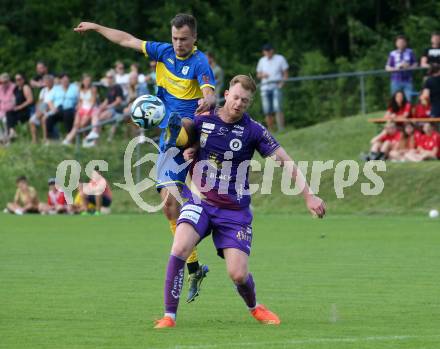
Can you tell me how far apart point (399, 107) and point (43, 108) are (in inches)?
385

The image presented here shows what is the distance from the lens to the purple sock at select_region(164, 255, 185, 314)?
9.82m

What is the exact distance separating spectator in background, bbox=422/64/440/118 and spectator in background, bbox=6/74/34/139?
10.9m

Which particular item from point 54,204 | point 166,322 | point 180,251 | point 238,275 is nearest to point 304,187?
point 238,275

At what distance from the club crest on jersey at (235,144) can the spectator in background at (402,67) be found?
1832 centimetres

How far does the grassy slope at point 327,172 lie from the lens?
25219 mm

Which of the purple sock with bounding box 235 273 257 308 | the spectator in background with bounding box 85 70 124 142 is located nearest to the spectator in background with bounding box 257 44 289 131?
the spectator in background with bounding box 85 70 124 142

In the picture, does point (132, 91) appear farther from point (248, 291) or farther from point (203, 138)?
point (248, 291)

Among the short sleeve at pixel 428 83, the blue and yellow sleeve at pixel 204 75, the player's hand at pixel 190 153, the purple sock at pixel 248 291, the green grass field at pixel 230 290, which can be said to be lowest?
the green grass field at pixel 230 290

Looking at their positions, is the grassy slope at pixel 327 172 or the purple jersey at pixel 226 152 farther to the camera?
the grassy slope at pixel 327 172

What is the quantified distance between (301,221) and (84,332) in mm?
14798

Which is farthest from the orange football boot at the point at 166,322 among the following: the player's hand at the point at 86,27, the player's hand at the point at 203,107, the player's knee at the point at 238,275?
the player's hand at the point at 86,27

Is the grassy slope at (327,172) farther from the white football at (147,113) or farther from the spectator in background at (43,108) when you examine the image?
the white football at (147,113)

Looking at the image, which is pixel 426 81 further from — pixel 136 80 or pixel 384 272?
pixel 384 272

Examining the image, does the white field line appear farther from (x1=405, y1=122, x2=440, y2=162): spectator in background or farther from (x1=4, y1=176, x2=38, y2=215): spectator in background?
(x1=4, y1=176, x2=38, y2=215): spectator in background
